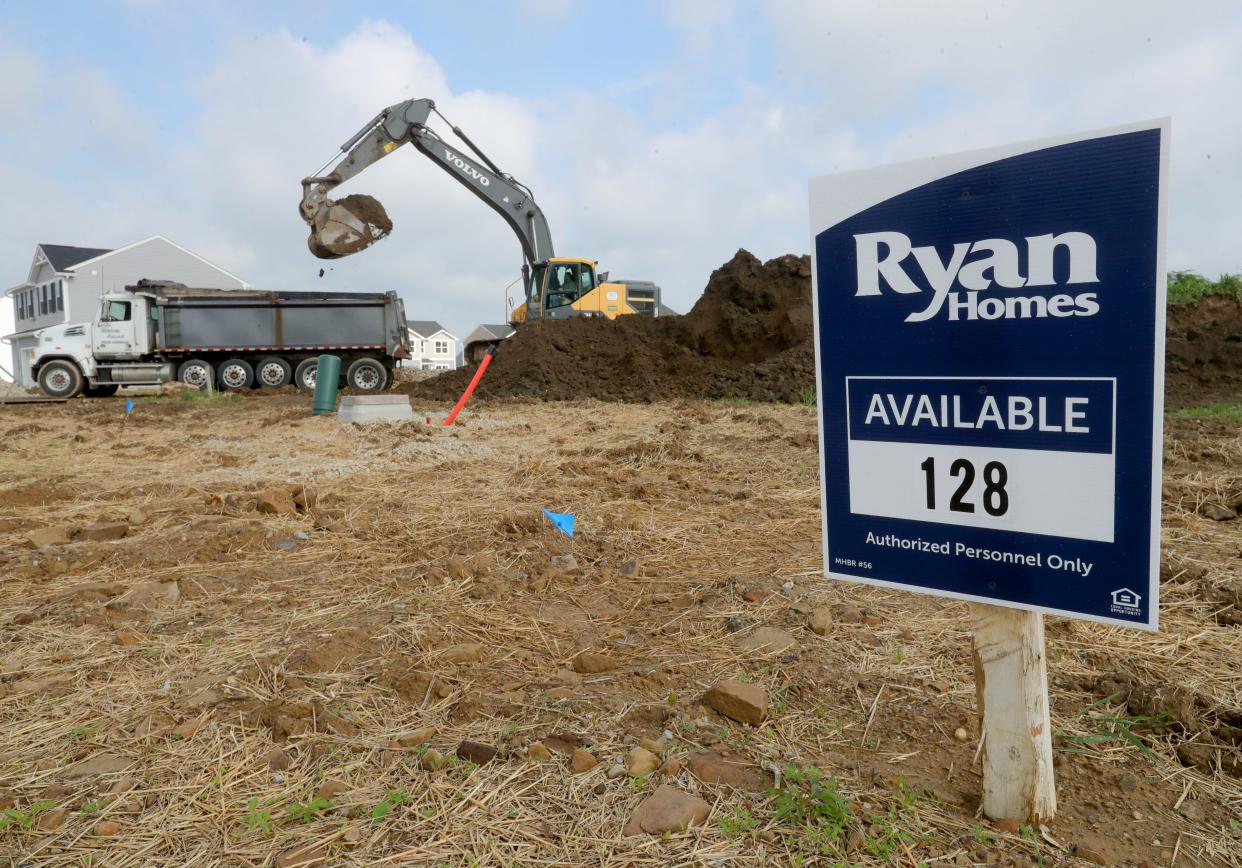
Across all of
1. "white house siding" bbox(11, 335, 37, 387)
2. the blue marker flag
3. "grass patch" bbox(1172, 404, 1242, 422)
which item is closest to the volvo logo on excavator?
"grass patch" bbox(1172, 404, 1242, 422)

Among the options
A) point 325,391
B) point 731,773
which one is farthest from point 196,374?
point 731,773

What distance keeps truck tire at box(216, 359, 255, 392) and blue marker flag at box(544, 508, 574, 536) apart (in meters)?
17.5

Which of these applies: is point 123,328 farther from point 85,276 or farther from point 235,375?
point 85,276

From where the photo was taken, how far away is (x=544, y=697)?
101 inches

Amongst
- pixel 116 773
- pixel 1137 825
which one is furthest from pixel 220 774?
pixel 1137 825

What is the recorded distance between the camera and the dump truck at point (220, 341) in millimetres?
19328

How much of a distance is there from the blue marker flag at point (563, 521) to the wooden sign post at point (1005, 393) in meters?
2.66

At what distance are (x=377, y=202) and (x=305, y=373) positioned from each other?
5098 millimetres

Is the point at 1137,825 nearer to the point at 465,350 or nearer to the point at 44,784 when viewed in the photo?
the point at 44,784

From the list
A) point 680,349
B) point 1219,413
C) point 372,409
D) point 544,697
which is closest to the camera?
point 544,697

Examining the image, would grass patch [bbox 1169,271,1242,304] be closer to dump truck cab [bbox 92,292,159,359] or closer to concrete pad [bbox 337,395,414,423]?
concrete pad [bbox 337,395,414,423]

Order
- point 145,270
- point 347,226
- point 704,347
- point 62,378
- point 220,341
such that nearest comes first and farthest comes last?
point 347,226
point 704,347
point 62,378
point 220,341
point 145,270

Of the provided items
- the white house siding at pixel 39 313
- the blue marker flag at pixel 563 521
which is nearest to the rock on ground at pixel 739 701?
the blue marker flag at pixel 563 521

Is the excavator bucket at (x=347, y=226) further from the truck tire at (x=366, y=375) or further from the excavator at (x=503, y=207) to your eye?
the truck tire at (x=366, y=375)
